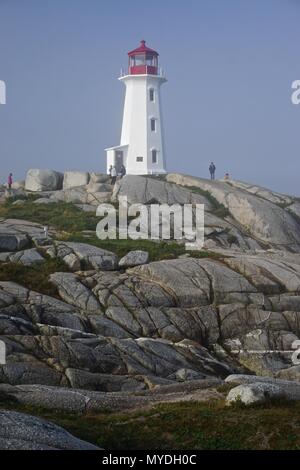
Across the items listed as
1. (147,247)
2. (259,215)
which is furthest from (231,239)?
(147,247)

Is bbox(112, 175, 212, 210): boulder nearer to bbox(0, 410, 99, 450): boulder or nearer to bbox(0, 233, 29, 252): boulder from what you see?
bbox(0, 233, 29, 252): boulder

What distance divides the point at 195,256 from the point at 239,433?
91.3 ft

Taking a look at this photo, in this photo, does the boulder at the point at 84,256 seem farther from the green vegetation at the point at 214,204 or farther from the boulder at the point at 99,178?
the boulder at the point at 99,178

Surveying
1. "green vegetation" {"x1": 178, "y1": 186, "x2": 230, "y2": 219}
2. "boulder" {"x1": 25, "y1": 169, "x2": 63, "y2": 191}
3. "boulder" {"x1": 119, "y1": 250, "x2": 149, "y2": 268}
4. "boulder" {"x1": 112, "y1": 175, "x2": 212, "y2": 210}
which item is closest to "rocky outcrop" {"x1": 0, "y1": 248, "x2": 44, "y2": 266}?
"boulder" {"x1": 119, "y1": 250, "x2": 149, "y2": 268}

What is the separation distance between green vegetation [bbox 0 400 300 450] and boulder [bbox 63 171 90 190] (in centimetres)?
5162

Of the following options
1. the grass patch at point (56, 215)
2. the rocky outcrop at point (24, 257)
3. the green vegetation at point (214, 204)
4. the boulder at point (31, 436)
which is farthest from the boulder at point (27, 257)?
the boulder at point (31, 436)

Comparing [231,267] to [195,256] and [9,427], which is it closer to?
[195,256]

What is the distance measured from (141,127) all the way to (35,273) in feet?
137

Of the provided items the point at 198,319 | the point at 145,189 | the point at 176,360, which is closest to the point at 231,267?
the point at 198,319

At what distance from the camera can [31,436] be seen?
55.9 ft

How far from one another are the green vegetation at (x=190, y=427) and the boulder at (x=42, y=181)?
52964 mm

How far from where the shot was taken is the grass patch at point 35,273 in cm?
4066

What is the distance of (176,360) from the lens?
34.7m

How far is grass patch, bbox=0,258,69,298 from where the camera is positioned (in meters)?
40.7
